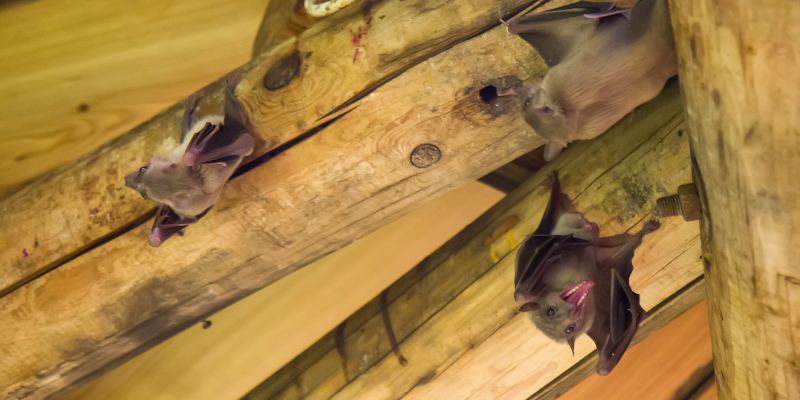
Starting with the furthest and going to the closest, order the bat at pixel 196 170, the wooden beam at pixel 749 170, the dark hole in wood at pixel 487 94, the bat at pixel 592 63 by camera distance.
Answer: the bat at pixel 196 170 < the dark hole in wood at pixel 487 94 < the bat at pixel 592 63 < the wooden beam at pixel 749 170

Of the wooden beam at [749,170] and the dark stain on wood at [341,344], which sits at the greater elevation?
the wooden beam at [749,170]

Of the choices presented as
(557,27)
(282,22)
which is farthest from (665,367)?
(282,22)

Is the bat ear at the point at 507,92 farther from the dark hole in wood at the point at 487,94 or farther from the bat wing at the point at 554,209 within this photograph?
the bat wing at the point at 554,209

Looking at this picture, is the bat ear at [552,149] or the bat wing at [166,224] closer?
the bat ear at [552,149]

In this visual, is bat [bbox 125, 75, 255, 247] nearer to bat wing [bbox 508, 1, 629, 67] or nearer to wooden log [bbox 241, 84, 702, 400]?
wooden log [bbox 241, 84, 702, 400]

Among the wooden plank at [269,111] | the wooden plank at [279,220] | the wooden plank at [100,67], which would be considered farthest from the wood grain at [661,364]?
the wooden plank at [100,67]

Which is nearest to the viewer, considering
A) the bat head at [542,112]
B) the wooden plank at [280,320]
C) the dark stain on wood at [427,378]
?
the bat head at [542,112]

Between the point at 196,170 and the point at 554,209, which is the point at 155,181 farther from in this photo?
the point at 554,209

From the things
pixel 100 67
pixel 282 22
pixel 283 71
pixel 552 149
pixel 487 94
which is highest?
pixel 100 67

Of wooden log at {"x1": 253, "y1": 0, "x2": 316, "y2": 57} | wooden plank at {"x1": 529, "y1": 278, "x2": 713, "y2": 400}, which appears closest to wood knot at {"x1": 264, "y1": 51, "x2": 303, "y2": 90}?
wooden log at {"x1": 253, "y1": 0, "x2": 316, "y2": 57}
